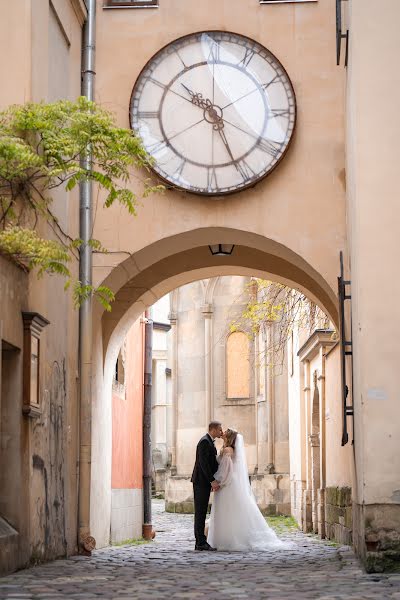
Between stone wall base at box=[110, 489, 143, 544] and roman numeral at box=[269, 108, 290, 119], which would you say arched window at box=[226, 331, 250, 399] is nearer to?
stone wall base at box=[110, 489, 143, 544]

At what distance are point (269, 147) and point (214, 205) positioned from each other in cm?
86

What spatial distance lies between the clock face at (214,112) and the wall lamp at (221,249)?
1.78m

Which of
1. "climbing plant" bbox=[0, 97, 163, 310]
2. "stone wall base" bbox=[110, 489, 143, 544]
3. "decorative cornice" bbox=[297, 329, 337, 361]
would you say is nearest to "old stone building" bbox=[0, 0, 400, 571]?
"climbing plant" bbox=[0, 97, 163, 310]

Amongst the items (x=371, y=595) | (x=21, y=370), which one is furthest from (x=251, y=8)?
(x=371, y=595)

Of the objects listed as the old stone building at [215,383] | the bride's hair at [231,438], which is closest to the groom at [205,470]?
the bride's hair at [231,438]

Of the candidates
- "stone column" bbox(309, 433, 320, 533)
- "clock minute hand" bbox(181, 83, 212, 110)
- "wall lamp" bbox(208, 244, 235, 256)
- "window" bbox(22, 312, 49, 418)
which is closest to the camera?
"window" bbox(22, 312, 49, 418)

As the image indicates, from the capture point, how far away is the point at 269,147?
12820 millimetres

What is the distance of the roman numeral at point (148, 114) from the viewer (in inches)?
510

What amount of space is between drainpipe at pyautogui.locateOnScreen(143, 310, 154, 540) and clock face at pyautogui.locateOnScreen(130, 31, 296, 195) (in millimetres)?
7359

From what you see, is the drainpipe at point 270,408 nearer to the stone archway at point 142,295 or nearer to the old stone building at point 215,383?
the old stone building at point 215,383

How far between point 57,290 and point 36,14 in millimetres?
2647

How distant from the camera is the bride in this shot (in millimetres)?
15266

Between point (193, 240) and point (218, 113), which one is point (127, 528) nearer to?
point (193, 240)

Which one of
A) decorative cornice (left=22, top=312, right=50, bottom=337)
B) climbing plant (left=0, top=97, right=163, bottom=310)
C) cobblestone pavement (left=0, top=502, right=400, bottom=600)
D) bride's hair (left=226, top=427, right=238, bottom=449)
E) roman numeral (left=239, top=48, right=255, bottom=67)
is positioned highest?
roman numeral (left=239, top=48, right=255, bottom=67)
